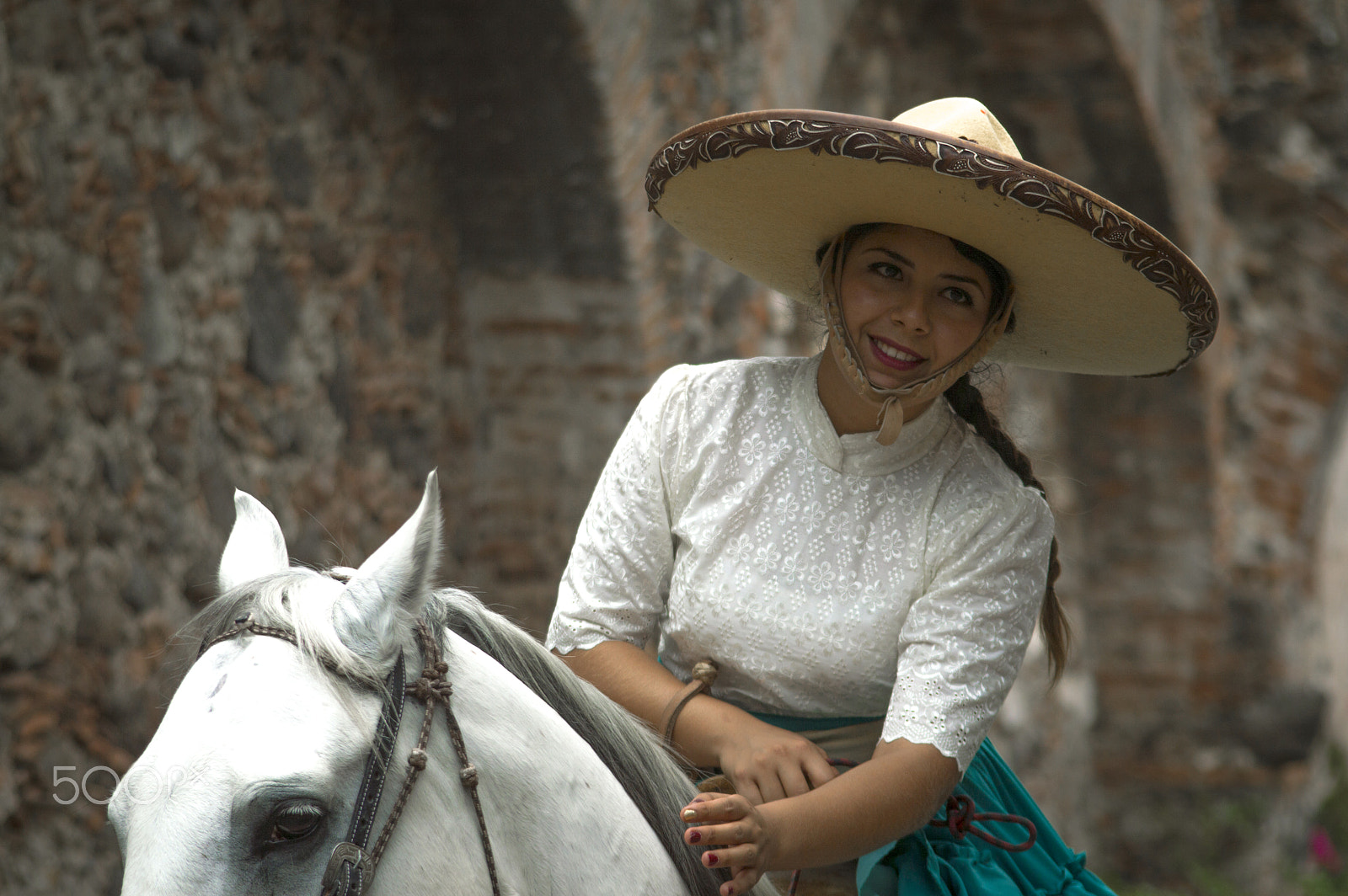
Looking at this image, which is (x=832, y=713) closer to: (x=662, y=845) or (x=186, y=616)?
(x=662, y=845)

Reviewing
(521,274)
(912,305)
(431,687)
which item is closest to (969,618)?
(912,305)

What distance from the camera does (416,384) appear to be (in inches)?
165

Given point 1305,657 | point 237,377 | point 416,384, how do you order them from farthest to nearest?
point 1305,657
point 416,384
point 237,377

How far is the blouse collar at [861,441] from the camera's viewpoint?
1.80m

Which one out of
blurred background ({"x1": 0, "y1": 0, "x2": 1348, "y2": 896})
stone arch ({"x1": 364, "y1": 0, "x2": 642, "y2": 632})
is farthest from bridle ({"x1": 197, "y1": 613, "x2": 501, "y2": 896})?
stone arch ({"x1": 364, "y1": 0, "x2": 642, "y2": 632})

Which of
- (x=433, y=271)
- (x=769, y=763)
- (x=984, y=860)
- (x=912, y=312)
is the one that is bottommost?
(x=984, y=860)

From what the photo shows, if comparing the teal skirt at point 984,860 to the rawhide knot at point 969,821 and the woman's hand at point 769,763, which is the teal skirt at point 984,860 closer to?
the rawhide knot at point 969,821

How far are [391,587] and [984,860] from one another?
1.05 m

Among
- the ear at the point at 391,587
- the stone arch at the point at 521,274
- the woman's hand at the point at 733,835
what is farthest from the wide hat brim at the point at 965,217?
the stone arch at the point at 521,274

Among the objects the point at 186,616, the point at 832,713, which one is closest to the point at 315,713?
the point at 832,713

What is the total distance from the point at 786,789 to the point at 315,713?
0.64 metres

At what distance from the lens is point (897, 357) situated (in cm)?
172

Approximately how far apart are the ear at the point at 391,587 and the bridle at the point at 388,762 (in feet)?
0.15

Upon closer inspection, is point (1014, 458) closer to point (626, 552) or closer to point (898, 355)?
point (898, 355)
